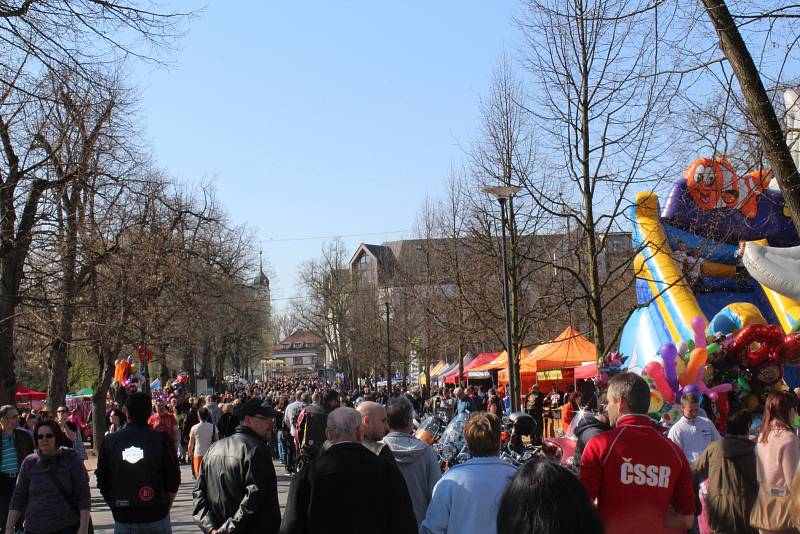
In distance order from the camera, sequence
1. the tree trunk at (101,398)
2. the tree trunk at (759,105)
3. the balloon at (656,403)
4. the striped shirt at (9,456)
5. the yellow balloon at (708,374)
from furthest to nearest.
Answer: the tree trunk at (101,398) → the yellow balloon at (708,374) → the balloon at (656,403) → the striped shirt at (9,456) → the tree trunk at (759,105)

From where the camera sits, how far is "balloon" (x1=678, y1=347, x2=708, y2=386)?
15078mm

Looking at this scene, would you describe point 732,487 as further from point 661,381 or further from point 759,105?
point 661,381

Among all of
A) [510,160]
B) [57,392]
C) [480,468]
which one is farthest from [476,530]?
[57,392]

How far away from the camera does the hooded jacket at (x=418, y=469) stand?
662cm

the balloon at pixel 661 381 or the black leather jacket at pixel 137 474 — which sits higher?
the balloon at pixel 661 381

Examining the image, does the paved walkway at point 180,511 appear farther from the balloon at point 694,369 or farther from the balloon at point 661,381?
the balloon at point 694,369

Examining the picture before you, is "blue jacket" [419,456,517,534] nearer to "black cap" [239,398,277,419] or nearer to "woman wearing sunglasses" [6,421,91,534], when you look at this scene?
"black cap" [239,398,277,419]

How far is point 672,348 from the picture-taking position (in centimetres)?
1541

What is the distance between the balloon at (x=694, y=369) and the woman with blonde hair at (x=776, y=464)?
346 inches

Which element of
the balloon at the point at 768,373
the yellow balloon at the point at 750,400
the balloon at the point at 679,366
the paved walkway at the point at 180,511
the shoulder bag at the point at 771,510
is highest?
the balloon at the point at 679,366

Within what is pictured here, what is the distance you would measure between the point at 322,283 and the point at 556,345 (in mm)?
43519

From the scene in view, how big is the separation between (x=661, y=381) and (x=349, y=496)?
35.2 feet

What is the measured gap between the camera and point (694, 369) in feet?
49.5

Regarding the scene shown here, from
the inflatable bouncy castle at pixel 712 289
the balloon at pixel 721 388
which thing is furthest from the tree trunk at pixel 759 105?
the balloon at pixel 721 388
